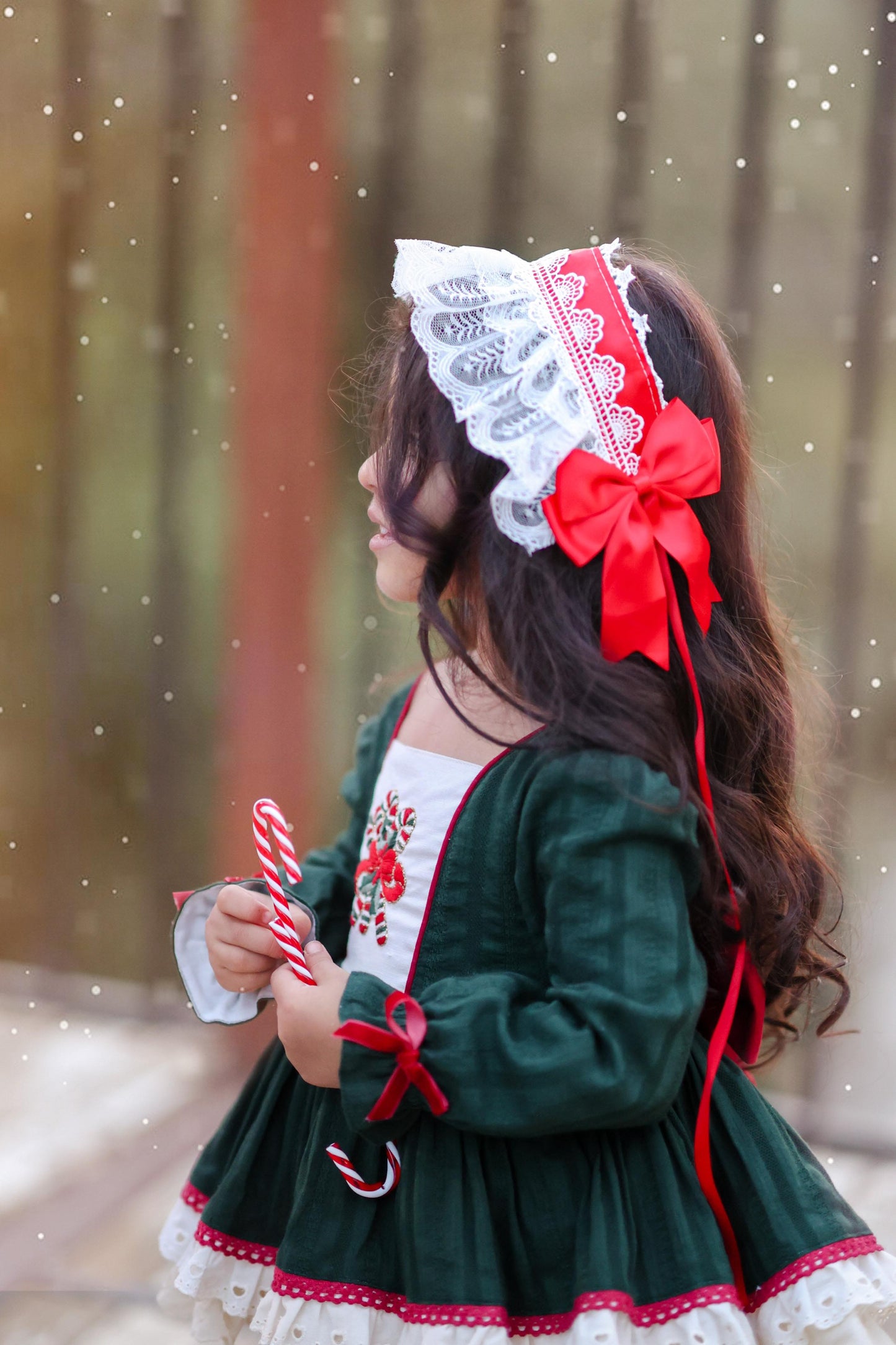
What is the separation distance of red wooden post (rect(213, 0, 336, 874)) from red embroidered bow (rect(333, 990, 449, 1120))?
23.3 inches

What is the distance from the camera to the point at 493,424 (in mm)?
693

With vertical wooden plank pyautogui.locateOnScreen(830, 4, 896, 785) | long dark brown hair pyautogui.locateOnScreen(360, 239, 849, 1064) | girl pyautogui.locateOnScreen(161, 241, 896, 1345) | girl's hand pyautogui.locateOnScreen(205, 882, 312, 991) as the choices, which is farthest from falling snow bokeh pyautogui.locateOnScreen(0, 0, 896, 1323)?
girl's hand pyautogui.locateOnScreen(205, 882, 312, 991)

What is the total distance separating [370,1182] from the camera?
74cm

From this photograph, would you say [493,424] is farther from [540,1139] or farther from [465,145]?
[465,145]

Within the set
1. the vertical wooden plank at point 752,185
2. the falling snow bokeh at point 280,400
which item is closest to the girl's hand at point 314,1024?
the falling snow bokeh at point 280,400

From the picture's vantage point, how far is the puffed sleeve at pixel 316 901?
0.85 metres

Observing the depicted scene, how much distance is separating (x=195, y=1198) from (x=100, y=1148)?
0.44m

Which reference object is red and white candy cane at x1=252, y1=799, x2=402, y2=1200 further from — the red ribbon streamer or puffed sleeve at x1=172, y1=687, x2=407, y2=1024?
the red ribbon streamer

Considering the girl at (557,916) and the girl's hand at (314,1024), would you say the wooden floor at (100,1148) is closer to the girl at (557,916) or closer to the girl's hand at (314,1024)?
the girl at (557,916)

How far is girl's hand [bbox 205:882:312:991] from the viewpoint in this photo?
792 millimetres

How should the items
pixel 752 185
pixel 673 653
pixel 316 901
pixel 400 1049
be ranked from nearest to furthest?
pixel 400 1049
pixel 673 653
pixel 316 901
pixel 752 185

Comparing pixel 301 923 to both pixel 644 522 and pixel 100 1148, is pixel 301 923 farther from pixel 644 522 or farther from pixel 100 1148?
pixel 100 1148

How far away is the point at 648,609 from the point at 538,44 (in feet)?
2.21

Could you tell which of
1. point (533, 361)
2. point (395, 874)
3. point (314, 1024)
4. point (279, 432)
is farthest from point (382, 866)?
point (279, 432)
